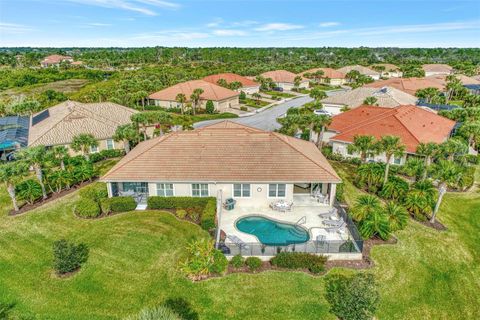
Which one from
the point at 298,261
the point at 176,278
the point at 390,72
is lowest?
the point at 176,278

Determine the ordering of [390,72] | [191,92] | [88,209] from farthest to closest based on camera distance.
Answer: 1. [390,72]
2. [191,92]
3. [88,209]

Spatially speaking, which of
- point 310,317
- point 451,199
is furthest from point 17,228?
point 451,199

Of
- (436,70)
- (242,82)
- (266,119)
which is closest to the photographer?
(266,119)

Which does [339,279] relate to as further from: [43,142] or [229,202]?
[43,142]

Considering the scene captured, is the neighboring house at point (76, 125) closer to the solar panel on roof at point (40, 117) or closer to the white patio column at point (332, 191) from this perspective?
the solar panel on roof at point (40, 117)

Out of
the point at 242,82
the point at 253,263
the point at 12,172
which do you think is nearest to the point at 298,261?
the point at 253,263

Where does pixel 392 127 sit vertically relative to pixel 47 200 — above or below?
above

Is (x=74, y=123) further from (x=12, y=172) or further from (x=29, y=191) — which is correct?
(x=12, y=172)
